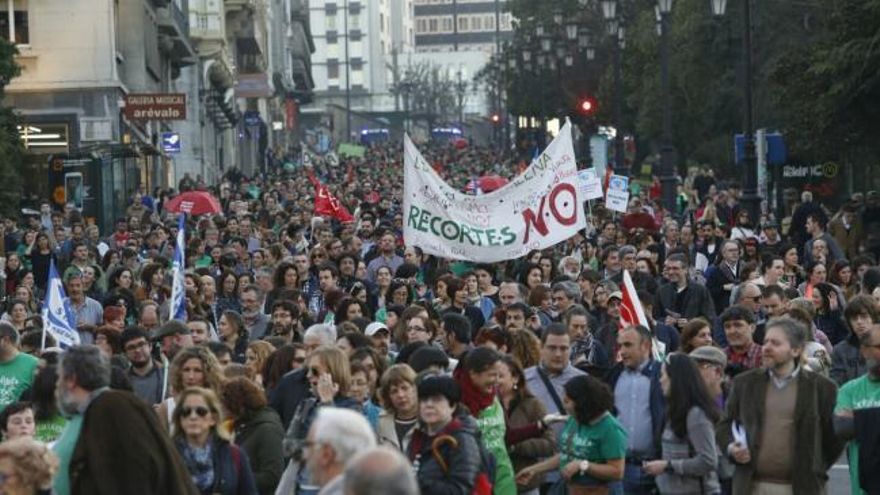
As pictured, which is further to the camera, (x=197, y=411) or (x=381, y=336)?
(x=381, y=336)

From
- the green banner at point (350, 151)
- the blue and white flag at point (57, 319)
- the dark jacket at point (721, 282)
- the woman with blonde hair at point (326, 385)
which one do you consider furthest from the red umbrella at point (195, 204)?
the green banner at point (350, 151)

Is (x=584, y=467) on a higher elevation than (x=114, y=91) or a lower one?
lower

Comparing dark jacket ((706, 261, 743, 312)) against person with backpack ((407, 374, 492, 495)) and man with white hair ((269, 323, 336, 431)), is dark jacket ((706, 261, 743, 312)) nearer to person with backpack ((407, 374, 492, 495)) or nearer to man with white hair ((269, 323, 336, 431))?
man with white hair ((269, 323, 336, 431))

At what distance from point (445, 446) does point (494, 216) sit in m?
11.9

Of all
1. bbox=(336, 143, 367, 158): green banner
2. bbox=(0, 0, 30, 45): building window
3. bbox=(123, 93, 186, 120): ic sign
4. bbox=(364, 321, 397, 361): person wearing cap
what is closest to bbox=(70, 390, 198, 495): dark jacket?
bbox=(364, 321, 397, 361): person wearing cap

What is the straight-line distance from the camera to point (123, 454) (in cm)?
912

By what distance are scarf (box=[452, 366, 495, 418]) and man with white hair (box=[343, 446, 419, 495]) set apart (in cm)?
517

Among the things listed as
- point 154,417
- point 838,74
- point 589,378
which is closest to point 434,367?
point 589,378

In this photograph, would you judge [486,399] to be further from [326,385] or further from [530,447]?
[326,385]

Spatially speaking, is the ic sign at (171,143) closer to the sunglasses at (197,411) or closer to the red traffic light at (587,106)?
the red traffic light at (587,106)

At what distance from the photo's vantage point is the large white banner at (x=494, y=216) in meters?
21.2

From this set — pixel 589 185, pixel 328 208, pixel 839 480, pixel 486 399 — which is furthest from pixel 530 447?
pixel 328 208

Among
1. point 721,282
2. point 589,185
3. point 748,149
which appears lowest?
point 721,282

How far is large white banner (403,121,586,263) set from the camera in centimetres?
2122
